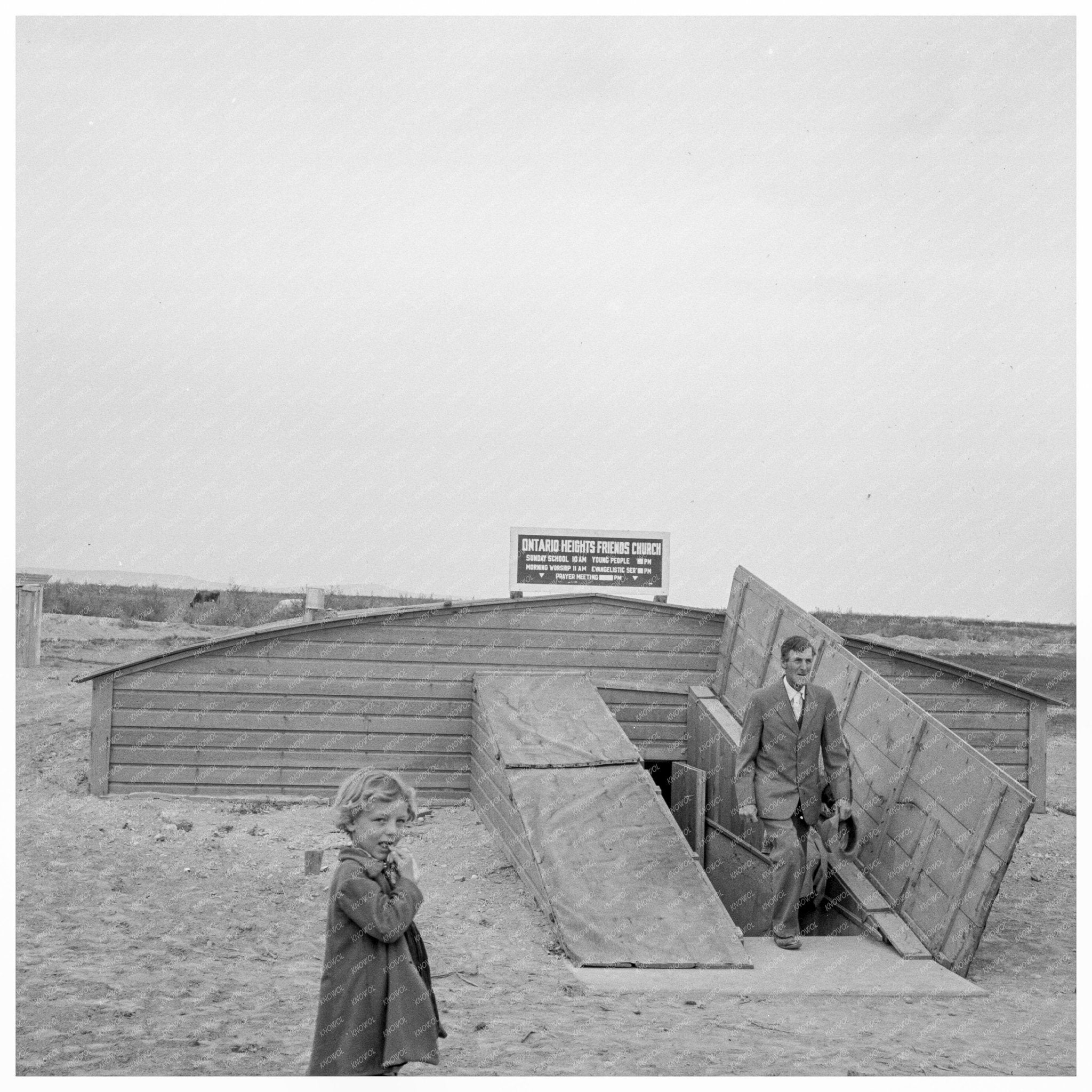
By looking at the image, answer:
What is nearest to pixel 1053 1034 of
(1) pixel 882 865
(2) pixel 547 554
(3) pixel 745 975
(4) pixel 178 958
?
(3) pixel 745 975

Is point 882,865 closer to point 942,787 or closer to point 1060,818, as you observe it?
point 942,787

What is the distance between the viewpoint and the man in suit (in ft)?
25.6

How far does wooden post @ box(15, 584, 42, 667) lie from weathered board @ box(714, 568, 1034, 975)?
19.0 metres

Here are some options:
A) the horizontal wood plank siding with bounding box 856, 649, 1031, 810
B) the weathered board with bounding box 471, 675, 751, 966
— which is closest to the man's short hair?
the weathered board with bounding box 471, 675, 751, 966

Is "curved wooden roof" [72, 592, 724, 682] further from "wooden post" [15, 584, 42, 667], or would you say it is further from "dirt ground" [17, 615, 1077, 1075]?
"wooden post" [15, 584, 42, 667]

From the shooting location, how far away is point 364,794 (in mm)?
3836

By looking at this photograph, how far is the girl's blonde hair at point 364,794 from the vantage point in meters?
3.84

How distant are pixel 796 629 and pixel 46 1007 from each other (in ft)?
22.2

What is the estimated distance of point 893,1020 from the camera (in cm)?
637

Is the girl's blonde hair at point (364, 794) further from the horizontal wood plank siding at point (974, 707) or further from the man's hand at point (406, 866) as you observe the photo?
the horizontal wood plank siding at point (974, 707)

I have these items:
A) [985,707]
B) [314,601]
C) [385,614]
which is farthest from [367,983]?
[985,707]

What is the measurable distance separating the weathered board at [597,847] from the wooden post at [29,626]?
1622cm

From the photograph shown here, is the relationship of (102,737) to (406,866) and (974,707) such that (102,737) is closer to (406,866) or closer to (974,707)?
(406,866)


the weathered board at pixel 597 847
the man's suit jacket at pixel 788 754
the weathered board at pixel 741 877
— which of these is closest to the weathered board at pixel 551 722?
the weathered board at pixel 597 847
